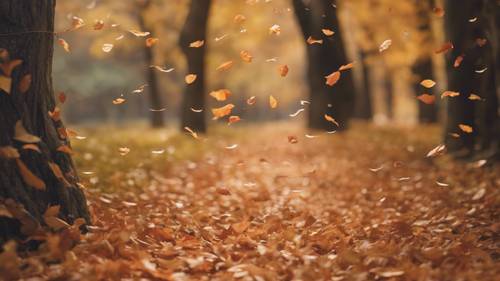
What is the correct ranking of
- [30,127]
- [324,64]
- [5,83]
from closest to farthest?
1. [5,83]
2. [30,127]
3. [324,64]

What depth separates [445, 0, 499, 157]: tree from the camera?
8.38 meters

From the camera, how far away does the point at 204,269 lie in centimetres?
366

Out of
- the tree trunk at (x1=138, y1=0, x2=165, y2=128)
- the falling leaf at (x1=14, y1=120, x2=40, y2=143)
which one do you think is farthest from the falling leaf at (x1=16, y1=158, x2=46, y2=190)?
the tree trunk at (x1=138, y1=0, x2=165, y2=128)

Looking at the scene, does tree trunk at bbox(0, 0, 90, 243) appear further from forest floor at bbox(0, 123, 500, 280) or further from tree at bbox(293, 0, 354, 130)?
tree at bbox(293, 0, 354, 130)

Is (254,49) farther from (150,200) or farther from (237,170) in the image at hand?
(150,200)

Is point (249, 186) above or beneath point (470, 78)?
beneath

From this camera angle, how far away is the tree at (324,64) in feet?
47.4

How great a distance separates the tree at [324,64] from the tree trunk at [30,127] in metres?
11.0

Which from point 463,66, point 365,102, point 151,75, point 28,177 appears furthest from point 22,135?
point 365,102

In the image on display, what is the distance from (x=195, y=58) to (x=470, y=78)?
323 inches

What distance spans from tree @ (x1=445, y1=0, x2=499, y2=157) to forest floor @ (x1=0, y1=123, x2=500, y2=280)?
61 centimetres

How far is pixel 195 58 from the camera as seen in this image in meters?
14.7

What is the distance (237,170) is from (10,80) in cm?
629

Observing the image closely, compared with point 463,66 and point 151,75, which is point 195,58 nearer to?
point 151,75
